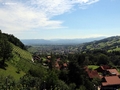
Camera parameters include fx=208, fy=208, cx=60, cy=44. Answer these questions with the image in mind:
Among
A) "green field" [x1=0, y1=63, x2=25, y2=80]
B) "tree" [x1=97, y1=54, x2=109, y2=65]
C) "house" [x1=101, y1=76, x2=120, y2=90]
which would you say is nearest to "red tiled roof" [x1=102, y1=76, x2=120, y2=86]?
"house" [x1=101, y1=76, x2=120, y2=90]

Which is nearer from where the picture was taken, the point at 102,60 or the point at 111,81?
the point at 111,81

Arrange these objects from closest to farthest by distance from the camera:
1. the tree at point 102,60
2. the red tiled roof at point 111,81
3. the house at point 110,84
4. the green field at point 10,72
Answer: the green field at point 10,72 < the house at point 110,84 < the red tiled roof at point 111,81 < the tree at point 102,60

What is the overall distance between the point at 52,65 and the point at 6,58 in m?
27.2

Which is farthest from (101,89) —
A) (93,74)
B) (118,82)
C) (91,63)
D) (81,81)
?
(91,63)

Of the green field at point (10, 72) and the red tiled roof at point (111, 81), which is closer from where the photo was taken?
the green field at point (10, 72)

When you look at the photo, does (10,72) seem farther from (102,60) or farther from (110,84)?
(102,60)

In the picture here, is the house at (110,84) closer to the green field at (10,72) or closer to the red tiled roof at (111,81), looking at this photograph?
the red tiled roof at (111,81)

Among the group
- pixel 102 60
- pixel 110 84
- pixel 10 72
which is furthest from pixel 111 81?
pixel 102 60

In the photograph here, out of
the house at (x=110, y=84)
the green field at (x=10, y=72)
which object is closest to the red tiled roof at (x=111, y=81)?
the house at (x=110, y=84)

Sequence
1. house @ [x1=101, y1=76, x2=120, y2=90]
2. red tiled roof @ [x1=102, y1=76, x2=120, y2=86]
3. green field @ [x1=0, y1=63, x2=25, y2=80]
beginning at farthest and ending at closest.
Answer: red tiled roof @ [x1=102, y1=76, x2=120, y2=86]
house @ [x1=101, y1=76, x2=120, y2=90]
green field @ [x1=0, y1=63, x2=25, y2=80]

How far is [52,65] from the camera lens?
257ft

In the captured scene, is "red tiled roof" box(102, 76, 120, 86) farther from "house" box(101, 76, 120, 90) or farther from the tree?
the tree

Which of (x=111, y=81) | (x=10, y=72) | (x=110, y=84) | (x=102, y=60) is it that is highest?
(x=10, y=72)

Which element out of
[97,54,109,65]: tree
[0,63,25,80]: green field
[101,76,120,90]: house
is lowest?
[101,76,120,90]: house
